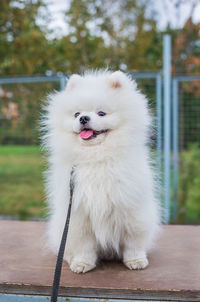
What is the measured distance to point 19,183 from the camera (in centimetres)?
469

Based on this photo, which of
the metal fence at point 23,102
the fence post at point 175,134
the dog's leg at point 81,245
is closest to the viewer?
the dog's leg at point 81,245

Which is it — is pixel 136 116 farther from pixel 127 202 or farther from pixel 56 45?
pixel 56 45

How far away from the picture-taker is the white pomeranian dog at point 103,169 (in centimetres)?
138

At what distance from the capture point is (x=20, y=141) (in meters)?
4.40

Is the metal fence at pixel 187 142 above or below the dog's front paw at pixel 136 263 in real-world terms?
above

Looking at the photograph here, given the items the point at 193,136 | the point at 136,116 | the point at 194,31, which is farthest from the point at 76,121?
the point at 194,31

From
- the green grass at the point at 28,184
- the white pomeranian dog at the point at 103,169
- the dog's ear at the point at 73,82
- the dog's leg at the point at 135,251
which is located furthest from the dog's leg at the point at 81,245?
the green grass at the point at 28,184

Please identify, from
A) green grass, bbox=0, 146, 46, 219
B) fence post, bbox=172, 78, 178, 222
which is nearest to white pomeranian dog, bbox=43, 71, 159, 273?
fence post, bbox=172, 78, 178, 222

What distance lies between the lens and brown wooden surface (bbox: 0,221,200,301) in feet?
4.30

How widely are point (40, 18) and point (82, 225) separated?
143 inches

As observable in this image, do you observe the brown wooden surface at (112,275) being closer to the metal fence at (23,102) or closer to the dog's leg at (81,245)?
the dog's leg at (81,245)

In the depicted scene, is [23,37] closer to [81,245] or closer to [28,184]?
[28,184]

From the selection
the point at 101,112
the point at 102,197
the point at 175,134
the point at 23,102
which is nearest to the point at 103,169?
the point at 102,197

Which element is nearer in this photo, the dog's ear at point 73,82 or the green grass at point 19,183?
the dog's ear at point 73,82
